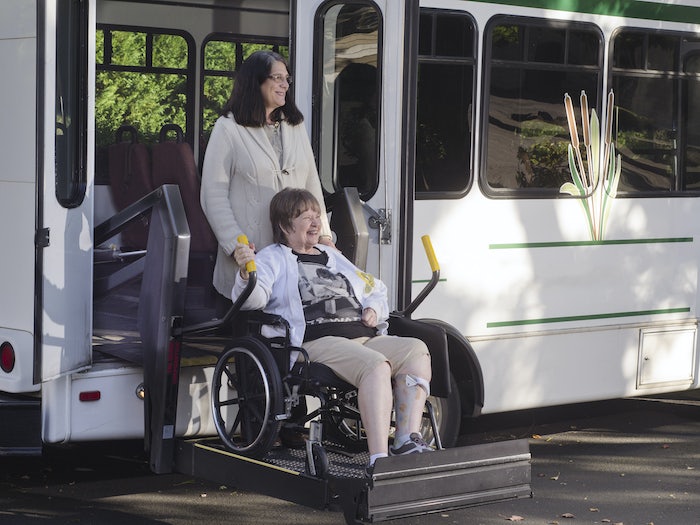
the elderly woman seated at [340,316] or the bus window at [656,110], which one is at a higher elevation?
the bus window at [656,110]

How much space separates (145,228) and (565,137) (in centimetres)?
249

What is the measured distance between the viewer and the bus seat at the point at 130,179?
8.15 metres

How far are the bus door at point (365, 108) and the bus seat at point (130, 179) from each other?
59.5 inches

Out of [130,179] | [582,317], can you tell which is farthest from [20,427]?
[582,317]

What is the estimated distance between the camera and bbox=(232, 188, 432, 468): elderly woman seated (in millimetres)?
5594

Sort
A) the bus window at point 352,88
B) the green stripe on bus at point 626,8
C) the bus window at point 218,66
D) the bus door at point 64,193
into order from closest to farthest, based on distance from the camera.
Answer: the bus door at point 64,193 → the bus window at point 352,88 → the green stripe on bus at point 626,8 → the bus window at point 218,66

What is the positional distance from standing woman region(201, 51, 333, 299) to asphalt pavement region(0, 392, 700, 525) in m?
1.10

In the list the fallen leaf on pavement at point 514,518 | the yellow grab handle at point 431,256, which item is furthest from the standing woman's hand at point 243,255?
the fallen leaf on pavement at point 514,518

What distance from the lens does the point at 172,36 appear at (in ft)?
30.7

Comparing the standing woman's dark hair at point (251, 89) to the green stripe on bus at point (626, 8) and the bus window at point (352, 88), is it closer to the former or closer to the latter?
the bus window at point (352, 88)

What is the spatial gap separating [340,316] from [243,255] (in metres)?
0.55

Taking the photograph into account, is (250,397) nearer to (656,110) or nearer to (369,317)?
(369,317)

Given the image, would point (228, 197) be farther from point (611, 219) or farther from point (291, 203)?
point (611, 219)

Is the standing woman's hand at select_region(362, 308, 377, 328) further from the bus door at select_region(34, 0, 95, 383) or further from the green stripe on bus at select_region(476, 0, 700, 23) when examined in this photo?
the green stripe on bus at select_region(476, 0, 700, 23)
